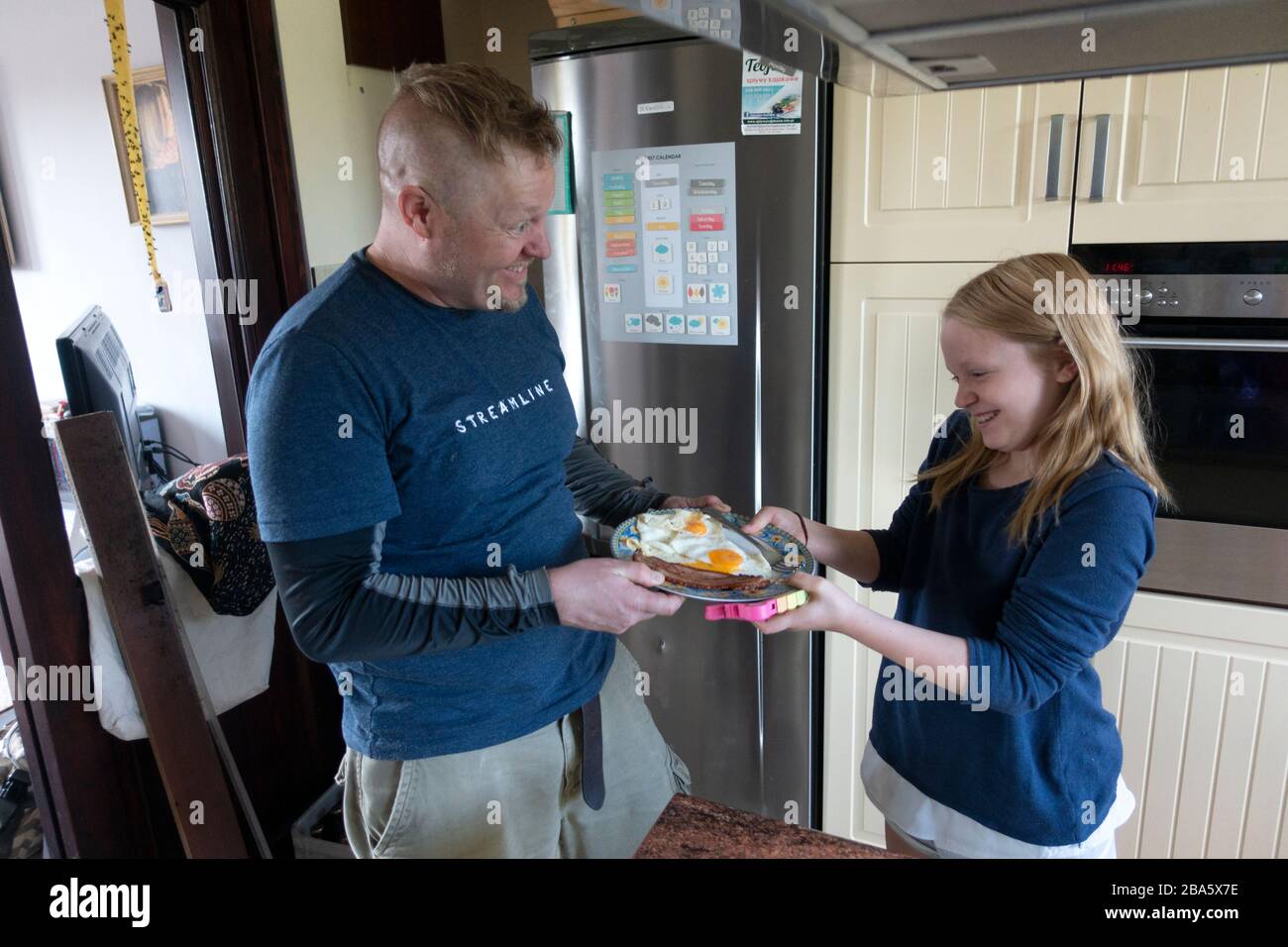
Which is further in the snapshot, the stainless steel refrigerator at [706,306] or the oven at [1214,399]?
the stainless steel refrigerator at [706,306]

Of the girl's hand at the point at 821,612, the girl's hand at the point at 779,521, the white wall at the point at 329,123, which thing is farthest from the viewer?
the white wall at the point at 329,123

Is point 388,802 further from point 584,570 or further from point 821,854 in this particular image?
point 821,854

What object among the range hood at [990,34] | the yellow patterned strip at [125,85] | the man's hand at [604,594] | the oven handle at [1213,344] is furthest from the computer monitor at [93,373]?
the oven handle at [1213,344]

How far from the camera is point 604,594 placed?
1140 millimetres

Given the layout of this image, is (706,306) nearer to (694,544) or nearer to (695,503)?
(695,503)

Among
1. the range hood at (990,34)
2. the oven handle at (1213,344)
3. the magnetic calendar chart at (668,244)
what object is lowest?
the oven handle at (1213,344)

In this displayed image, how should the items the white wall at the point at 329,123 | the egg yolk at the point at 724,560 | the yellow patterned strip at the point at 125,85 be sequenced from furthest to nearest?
the white wall at the point at 329,123 → the yellow patterned strip at the point at 125,85 → the egg yolk at the point at 724,560

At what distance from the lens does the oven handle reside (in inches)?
61.1

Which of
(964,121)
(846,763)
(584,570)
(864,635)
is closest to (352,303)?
(584,570)

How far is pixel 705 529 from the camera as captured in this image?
1.36 meters

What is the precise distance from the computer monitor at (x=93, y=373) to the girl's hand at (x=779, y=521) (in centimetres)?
111

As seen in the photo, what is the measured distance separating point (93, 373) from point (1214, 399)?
2.04 metres

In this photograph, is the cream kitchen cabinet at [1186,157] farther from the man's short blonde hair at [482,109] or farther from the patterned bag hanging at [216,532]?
the patterned bag hanging at [216,532]

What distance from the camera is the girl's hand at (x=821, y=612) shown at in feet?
3.68
